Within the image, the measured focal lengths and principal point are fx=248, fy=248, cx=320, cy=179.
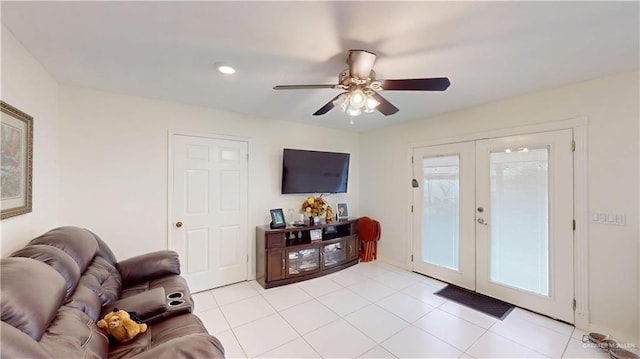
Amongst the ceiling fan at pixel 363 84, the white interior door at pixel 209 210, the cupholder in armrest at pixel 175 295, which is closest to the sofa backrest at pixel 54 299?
the cupholder in armrest at pixel 175 295

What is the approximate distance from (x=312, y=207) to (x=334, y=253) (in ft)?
2.78

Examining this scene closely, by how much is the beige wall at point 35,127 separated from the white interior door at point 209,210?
38.9 inches

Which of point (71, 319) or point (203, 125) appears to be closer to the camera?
point (71, 319)

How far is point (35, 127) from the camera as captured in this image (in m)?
1.94

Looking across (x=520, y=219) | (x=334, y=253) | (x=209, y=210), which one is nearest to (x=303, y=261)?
(x=334, y=253)

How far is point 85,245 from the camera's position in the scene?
6.02ft

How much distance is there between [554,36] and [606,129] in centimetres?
131

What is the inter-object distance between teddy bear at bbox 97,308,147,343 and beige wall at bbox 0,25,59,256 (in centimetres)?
83

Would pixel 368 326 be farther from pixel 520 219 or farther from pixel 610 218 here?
pixel 610 218

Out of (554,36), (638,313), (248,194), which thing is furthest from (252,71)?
(638,313)

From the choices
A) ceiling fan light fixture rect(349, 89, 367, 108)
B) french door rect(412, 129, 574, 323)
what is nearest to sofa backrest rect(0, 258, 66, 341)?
ceiling fan light fixture rect(349, 89, 367, 108)

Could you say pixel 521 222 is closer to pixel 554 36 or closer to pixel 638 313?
pixel 638 313

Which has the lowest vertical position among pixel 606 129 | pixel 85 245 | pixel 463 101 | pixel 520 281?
pixel 520 281

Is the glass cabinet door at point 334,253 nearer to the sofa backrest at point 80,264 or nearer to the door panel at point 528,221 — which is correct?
the door panel at point 528,221
